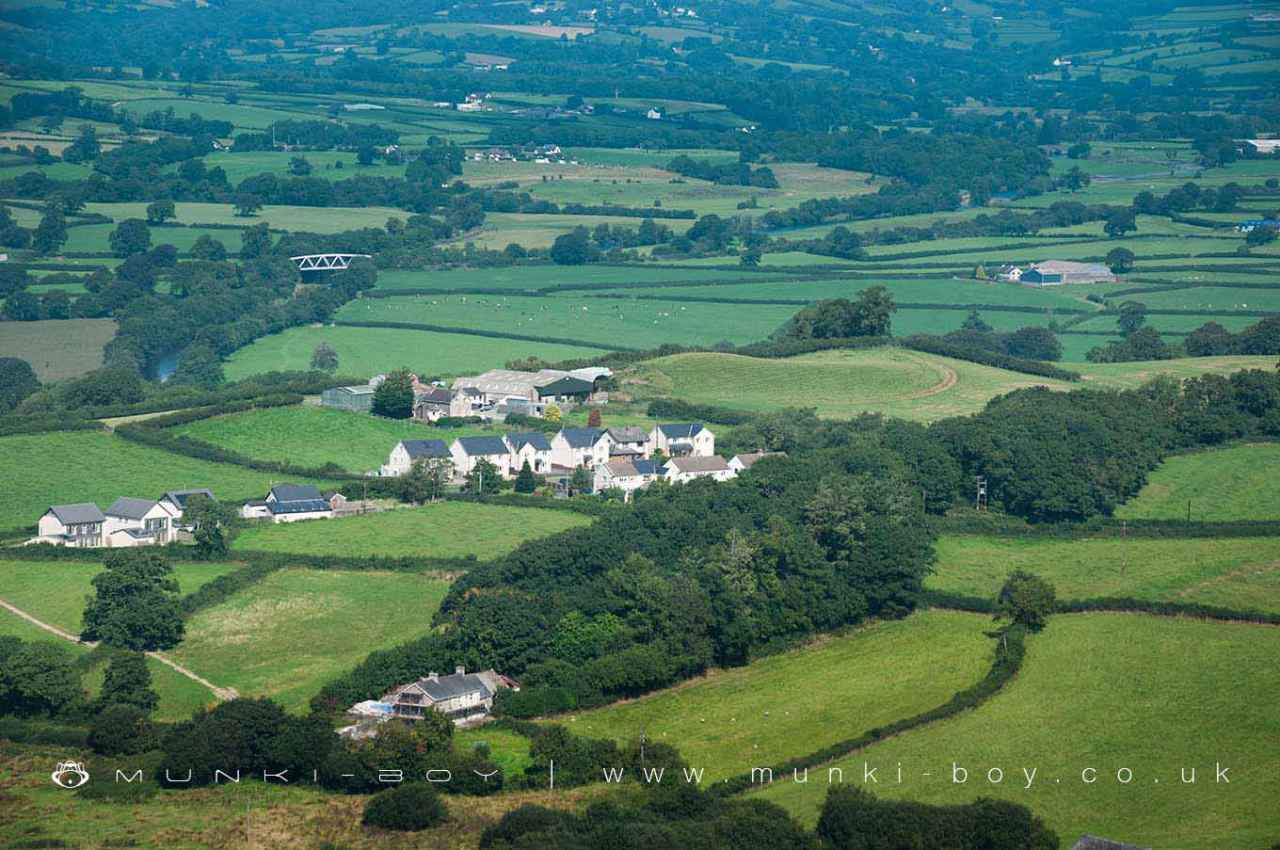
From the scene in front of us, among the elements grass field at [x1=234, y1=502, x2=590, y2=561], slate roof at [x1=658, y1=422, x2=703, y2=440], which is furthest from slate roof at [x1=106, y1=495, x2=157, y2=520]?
slate roof at [x1=658, y1=422, x2=703, y2=440]

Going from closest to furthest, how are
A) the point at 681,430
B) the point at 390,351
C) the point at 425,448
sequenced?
the point at 425,448, the point at 681,430, the point at 390,351

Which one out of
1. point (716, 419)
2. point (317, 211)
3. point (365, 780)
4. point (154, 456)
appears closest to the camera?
point (365, 780)

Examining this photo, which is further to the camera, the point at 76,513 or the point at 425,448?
the point at 425,448

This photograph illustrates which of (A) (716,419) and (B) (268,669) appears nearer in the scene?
(B) (268,669)

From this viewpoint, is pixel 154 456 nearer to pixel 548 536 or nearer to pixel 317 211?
pixel 548 536

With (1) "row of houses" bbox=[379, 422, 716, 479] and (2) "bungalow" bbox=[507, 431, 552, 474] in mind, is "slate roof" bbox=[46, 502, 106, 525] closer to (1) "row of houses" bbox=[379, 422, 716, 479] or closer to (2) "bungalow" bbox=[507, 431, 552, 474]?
(1) "row of houses" bbox=[379, 422, 716, 479]

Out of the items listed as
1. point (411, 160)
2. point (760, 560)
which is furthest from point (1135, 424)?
point (411, 160)

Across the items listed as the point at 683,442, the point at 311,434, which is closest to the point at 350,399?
the point at 311,434

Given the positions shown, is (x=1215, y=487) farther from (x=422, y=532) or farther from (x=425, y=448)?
(x=425, y=448)
